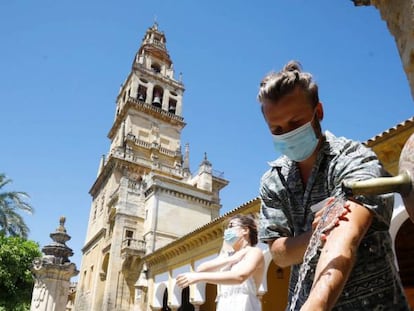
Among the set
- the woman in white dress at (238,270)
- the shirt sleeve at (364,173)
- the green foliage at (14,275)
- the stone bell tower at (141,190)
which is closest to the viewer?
the shirt sleeve at (364,173)

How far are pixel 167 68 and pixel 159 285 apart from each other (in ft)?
91.5

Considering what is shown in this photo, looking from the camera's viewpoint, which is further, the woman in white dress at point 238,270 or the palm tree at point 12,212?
the palm tree at point 12,212

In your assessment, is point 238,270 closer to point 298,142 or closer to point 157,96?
point 298,142

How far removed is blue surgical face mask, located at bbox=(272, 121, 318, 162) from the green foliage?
24.1 meters

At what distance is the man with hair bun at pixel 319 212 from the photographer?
3.51ft

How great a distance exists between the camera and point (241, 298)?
3.28 meters

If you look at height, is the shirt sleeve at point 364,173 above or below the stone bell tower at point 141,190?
below

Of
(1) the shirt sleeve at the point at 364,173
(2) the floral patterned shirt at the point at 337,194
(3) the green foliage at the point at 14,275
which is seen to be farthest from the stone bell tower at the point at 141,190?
(1) the shirt sleeve at the point at 364,173

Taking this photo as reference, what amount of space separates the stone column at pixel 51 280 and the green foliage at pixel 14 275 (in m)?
14.6

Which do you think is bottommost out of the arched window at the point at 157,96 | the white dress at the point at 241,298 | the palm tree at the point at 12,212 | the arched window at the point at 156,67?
the white dress at the point at 241,298

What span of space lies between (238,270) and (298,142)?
1883 millimetres

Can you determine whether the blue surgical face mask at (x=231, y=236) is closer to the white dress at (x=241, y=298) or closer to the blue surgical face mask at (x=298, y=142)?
the white dress at (x=241, y=298)

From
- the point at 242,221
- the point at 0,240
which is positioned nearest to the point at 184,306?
the point at 0,240

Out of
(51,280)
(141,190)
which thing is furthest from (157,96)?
A: (51,280)
